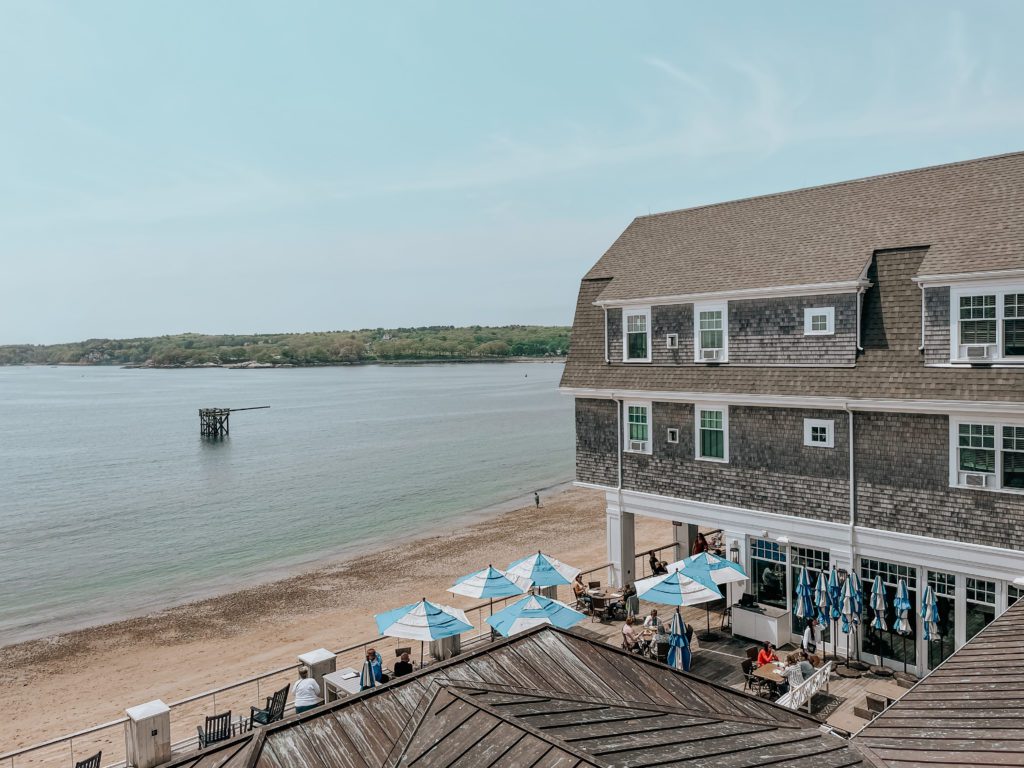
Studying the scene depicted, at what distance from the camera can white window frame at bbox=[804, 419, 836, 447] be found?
58.1 feet

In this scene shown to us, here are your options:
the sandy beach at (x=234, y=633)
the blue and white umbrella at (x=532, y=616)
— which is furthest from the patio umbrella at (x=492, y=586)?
the sandy beach at (x=234, y=633)

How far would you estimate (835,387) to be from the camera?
1753 centimetres

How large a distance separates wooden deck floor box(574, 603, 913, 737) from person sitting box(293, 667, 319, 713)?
7.28 metres

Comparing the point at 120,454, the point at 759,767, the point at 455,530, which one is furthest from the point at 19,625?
the point at 120,454

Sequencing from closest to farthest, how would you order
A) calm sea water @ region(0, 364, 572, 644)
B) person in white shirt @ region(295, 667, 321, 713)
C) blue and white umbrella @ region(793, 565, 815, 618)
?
person in white shirt @ region(295, 667, 321, 713) < blue and white umbrella @ region(793, 565, 815, 618) < calm sea water @ region(0, 364, 572, 644)

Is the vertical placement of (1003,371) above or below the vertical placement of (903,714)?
above

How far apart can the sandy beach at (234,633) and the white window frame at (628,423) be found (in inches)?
386

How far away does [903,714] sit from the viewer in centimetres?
812

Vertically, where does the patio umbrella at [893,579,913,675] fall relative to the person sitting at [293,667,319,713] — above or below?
above

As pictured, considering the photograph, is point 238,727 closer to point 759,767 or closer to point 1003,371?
point 759,767

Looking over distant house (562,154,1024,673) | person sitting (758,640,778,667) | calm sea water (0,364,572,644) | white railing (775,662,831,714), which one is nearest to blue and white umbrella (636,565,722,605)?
person sitting (758,640,778,667)

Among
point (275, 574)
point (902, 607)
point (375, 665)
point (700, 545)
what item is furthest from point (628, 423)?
point (275, 574)

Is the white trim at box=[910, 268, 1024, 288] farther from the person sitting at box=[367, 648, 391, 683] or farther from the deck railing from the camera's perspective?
the person sitting at box=[367, 648, 391, 683]

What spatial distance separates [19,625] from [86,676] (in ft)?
31.9
